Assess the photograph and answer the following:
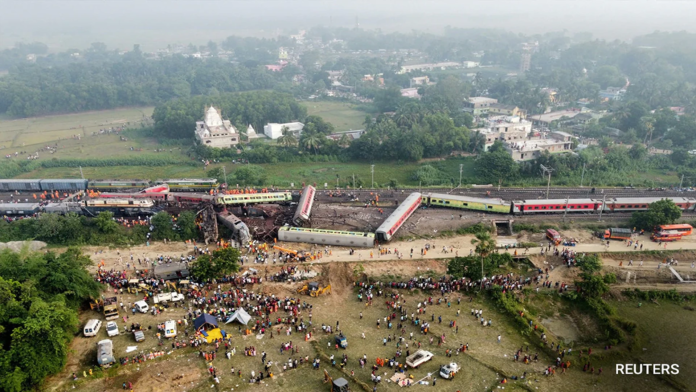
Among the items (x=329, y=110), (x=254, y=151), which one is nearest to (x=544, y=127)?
(x=329, y=110)

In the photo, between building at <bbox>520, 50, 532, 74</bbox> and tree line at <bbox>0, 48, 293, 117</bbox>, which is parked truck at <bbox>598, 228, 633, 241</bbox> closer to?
tree line at <bbox>0, 48, 293, 117</bbox>

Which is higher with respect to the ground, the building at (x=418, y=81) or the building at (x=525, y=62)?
the building at (x=525, y=62)

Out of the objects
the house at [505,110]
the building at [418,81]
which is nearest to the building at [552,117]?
the house at [505,110]

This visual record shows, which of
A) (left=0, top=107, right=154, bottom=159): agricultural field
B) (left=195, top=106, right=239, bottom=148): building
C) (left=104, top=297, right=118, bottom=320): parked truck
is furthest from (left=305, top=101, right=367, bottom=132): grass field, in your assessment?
(left=104, top=297, right=118, bottom=320): parked truck

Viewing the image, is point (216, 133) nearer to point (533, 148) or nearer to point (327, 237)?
point (327, 237)

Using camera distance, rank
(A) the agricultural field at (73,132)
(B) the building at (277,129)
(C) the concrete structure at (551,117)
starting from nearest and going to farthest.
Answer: (A) the agricultural field at (73,132) < (B) the building at (277,129) < (C) the concrete structure at (551,117)

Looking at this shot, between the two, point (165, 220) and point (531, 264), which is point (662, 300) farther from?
point (165, 220)

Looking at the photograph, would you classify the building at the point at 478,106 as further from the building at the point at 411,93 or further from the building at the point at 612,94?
the building at the point at 612,94

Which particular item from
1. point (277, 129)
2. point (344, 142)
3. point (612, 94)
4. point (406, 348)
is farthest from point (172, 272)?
point (612, 94)
